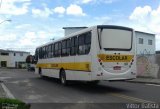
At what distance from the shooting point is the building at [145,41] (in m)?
63.6

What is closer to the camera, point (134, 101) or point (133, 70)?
point (134, 101)

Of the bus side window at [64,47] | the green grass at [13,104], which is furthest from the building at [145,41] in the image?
the green grass at [13,104]

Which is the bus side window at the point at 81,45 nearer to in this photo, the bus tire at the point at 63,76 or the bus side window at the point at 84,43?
the bus side window at the point at 84,43

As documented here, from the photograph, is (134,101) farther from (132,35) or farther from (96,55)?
(132,35)

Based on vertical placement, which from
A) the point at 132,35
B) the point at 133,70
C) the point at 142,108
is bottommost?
the point at 142,108

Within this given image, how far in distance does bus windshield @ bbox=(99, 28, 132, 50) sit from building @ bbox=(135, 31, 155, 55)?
150ft

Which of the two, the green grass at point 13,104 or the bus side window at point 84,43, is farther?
the bus side window at point 84,43

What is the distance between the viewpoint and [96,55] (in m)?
16.7

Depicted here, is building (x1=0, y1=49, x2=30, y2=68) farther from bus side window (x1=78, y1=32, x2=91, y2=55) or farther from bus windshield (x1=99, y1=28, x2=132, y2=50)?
bus windshield (x1=99, y1=28, x2=132, y2=50)

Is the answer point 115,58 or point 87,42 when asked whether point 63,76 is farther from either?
point 115,58

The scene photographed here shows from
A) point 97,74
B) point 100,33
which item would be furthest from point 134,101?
point 100,33

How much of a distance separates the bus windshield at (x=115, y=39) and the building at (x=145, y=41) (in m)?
45.7

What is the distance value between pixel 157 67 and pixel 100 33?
12.3 meters

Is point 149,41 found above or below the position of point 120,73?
above
